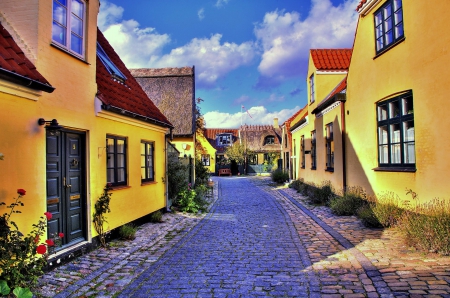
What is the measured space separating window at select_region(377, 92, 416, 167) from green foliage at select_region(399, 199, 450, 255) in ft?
4.67

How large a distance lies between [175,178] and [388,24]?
779 cm

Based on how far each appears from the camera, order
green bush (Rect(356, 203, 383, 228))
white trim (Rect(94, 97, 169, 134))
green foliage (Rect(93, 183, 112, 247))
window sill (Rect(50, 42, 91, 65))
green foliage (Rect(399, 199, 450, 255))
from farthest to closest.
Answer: green bush (Rect(356, 203, 383, 228)) → white trim (Rect(94, 97, 169, 134)) → green foliage (Rect(93, 183, 112, 247)) → window sill (Rect(50, 42, 91, 65)) → green foliage (Rect(399, 199, 450, 255))

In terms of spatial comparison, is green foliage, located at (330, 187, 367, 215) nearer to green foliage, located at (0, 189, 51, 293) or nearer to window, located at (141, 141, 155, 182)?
window, located at (141, 141, 155, 182)

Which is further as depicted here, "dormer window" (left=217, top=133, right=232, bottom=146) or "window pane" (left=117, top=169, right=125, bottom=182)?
"dormer window" (left=217, top=133, right=232, bottom=146)

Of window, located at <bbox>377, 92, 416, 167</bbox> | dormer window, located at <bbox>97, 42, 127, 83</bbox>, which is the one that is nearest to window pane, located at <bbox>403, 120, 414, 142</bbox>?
window, located at <bbox>377, 92, 416, 167</bbox>

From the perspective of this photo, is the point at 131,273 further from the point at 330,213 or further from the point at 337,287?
the point at 330,213

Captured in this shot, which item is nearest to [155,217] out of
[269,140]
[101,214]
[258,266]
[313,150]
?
[101,214]

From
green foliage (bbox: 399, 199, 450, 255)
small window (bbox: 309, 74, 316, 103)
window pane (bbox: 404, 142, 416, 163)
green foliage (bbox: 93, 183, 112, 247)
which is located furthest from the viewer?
small window (bbox: 309, 74, 316, 103)

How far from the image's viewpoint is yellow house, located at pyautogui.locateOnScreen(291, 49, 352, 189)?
11961mm

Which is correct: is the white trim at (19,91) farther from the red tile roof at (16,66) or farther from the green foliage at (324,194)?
the green foliage at (324,194)

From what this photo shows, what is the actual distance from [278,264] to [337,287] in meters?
1.30

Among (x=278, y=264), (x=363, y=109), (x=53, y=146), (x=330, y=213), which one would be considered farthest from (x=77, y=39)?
(x=330, y=213)

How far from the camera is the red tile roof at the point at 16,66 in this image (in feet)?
14.3

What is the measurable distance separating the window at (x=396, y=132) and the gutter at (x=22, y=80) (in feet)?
22.5
